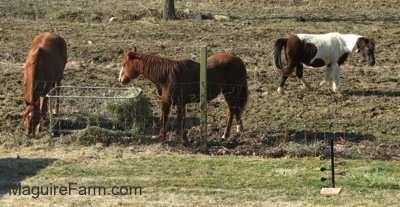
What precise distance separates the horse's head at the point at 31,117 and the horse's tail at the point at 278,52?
4724mm

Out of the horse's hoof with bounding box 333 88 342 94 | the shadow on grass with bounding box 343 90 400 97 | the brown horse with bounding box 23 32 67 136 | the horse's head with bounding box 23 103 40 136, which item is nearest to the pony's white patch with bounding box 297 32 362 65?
the horse's hoof with bounding box 333 88 342 94

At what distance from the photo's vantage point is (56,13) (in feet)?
76.7

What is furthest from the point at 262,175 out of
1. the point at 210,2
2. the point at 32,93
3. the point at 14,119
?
the point at 210,2

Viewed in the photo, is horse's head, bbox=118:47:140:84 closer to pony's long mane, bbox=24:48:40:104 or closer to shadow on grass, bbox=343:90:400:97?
pony's long mane, bbox=24:48:40:104

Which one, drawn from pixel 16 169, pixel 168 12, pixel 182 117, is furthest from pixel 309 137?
pixel 168 12

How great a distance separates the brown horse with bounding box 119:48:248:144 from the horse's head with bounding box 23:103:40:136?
4.59 ft

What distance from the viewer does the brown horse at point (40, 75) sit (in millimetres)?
12406

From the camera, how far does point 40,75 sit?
12.8 m

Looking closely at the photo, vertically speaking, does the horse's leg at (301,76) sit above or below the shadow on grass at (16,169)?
above

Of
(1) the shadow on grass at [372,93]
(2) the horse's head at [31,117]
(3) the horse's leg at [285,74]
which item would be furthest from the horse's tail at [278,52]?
(2) the horse's head at [31,117]

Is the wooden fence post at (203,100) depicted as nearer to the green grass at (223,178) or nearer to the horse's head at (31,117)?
the green grass at (223,178)

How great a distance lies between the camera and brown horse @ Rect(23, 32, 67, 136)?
12406 millimetres

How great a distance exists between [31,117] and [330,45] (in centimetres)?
575

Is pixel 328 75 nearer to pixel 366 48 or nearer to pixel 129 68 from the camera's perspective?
pixel 366 48
